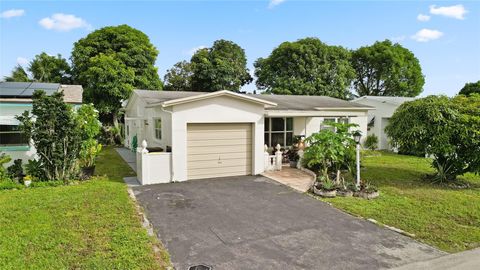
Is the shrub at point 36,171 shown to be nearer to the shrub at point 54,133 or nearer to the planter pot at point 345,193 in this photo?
the shrub at point 54,133

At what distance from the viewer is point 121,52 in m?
23.1

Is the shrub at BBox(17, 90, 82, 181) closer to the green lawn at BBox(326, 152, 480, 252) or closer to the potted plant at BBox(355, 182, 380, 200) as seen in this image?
the green lawn at BBox(326, 152, 480, 252)

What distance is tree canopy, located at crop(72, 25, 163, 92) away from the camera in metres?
22.5

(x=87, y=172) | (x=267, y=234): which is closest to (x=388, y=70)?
(x=87, y=172)

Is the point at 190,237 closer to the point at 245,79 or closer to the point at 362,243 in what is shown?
the point at 362,243

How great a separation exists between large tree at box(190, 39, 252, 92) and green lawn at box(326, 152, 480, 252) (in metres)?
21.9

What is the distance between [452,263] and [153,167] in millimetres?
8005

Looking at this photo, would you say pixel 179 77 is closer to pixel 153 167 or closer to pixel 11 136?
pixel 11 136

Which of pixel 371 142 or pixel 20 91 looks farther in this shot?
pixel 371 142

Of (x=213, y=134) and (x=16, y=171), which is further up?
(x=213, y=134)

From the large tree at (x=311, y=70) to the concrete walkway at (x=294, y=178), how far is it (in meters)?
19.7

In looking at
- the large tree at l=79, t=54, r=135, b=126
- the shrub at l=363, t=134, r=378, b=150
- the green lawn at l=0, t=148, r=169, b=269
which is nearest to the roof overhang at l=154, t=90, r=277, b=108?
the green lawn at l=0, t=148, r=169, b=269

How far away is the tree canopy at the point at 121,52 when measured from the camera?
22516 mm

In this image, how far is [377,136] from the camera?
62.8 ft
